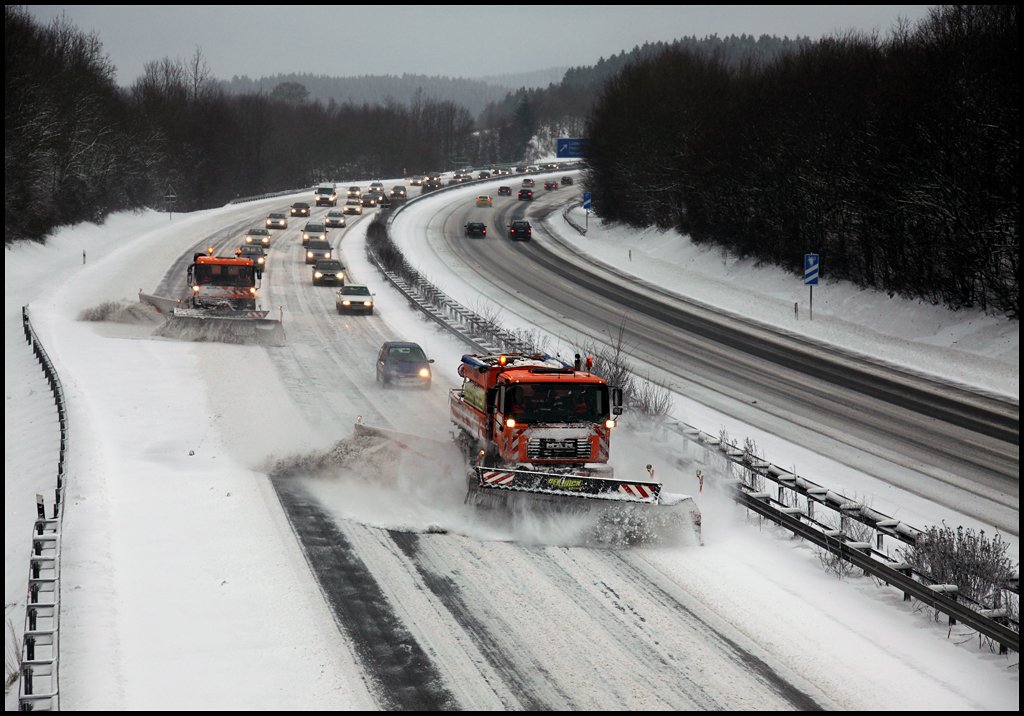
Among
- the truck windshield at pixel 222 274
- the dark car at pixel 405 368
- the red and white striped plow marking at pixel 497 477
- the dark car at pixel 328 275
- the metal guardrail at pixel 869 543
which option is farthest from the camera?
the dark car at pixel 328 275

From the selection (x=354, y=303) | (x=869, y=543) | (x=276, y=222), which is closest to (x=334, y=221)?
(x=276, y=222)

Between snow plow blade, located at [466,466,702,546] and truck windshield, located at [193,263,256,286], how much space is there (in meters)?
23.3

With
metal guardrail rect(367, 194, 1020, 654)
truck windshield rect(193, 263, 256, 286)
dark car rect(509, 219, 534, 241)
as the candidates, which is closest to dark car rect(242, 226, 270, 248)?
dark car rect(509, 219, 534, 241)

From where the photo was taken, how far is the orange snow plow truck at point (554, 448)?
16.8m

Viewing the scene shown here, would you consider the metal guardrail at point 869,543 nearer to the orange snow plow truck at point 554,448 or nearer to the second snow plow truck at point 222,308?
the orange snow plow truck at point 554,448

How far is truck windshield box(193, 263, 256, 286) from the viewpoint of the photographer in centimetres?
3781

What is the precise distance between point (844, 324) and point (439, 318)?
16.9m

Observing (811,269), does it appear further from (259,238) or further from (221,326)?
(259,238)

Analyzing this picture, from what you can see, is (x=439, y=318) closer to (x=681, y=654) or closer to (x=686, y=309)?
(x=686, y=309)

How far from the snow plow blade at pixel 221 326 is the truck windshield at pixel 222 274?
1.07 metres

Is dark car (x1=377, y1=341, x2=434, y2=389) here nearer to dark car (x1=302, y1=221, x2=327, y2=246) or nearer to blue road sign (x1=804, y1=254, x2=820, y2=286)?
blue road sign (x1=804, y1=254, x2=820, y2=286)

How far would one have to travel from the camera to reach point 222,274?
37.8 m

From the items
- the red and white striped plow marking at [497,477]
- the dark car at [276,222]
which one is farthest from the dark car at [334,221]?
the red and white striped plow marking at [497,477]

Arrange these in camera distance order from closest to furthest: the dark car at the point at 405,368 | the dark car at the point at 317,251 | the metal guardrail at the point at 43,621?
1. the metal guardrail at the point at 43,621
2. the dark car at the point at 405,368
3. the dark car at the point at 317,251
